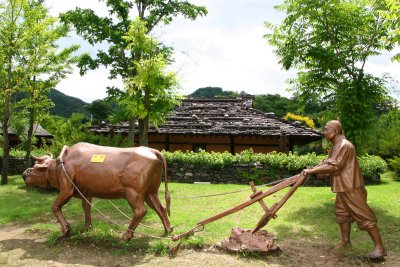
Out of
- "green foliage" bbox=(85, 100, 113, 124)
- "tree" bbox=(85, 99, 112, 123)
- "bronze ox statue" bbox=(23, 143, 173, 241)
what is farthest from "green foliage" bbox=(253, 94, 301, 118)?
"bronze ox statue" bbox=(23, 143, 173, 241)

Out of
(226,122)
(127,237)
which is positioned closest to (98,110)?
(226,122)

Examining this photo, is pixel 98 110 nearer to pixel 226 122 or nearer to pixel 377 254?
pixel 226 122

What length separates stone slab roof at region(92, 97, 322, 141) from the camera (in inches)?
714

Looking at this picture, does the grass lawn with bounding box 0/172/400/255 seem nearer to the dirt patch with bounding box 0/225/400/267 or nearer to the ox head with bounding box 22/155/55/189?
the dirt patch with bounding box 0/225/400/267

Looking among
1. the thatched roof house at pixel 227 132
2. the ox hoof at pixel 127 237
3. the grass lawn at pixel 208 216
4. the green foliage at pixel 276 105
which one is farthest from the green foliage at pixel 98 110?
the ox hoof at pixel 127 237

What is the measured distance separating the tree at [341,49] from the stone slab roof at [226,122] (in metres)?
7.28

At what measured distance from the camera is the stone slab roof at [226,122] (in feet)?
59.5

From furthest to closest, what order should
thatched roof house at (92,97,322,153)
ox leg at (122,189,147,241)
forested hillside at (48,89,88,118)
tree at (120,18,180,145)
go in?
forested hillside at (48,89,88,118), thatched roof house at (92,97,322,153), tree at (120,18,180,145), ox leg at (122,189,147,241)

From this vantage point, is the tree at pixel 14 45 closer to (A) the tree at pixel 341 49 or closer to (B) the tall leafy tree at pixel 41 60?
(B) the tall leafy tree at pixel 41 60

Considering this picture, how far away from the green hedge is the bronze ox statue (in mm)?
8397

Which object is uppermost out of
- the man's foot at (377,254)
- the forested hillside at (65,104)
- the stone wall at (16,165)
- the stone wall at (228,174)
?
the forested hillside at (65,104)

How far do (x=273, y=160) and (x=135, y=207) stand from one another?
30.7 ft

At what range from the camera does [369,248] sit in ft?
22.3

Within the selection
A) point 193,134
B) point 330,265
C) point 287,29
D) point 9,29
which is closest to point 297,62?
point 287,29
